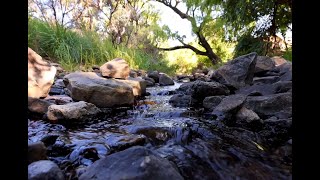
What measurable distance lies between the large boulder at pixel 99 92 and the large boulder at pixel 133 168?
1.81 metres

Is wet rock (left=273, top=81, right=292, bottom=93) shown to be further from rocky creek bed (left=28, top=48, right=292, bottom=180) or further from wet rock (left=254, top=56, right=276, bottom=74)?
wet rock (left=254, top=56, right=276, bottom=74)

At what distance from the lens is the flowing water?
5.27ft

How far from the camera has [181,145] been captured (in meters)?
2.02

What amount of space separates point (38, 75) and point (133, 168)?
2.31 metres

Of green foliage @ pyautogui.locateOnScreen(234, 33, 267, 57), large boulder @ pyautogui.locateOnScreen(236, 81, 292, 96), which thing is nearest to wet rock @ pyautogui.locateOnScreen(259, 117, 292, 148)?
large boulder @ pyautogui.locateOnScreen(236, 81, 292, 96)

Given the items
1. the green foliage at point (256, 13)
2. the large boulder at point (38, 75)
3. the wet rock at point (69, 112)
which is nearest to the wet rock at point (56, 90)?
the large boulder at point (38, 75)

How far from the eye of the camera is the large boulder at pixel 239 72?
4.27 meters

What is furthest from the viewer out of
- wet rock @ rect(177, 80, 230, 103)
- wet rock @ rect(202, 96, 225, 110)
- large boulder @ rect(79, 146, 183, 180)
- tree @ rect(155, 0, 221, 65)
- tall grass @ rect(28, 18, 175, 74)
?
tree @ rect(155, 0, 221, 65)

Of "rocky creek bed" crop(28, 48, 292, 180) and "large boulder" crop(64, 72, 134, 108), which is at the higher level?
"large boulder" crop(64, 72, 134, 108)

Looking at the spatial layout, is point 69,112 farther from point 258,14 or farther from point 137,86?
point 258,14

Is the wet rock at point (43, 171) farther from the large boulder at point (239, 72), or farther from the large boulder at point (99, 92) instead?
the large boulder at point (239, 72)

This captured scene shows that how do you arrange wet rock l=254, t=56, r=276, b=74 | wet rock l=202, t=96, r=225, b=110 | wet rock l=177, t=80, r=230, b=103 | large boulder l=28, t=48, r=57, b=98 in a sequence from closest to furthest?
large boulder l=28, t=48, r=57, b=98, wet rock l=202, t=96, r=225, b=110, wet rock l=177, t=80, r=230, b=103, wet rock l=254, t=56, r=276, b=74
